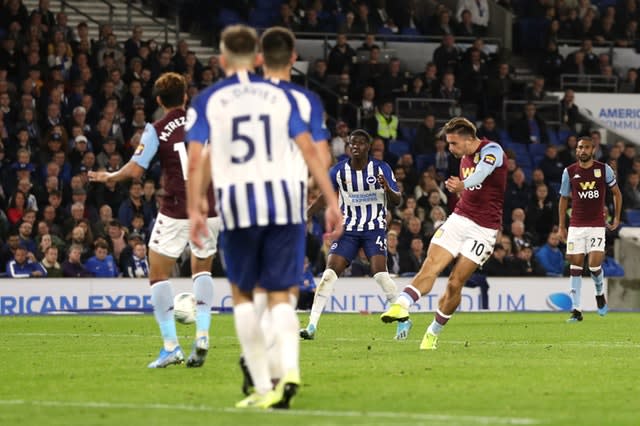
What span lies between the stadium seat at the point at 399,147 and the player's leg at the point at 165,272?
60.1 feet

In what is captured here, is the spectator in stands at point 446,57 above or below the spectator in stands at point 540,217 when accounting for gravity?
above

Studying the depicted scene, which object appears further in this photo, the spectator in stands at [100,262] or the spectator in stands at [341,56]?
the spectator in stands at [341,56]

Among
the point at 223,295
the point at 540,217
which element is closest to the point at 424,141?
the point at 540,217

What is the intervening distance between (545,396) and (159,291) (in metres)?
4.09

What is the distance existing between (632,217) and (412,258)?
23.1 feet

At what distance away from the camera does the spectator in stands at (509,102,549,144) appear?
108 feet

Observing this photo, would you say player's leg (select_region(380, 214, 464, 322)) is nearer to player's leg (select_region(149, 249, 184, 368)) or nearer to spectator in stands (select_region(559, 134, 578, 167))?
player's leg (select_region(149, 249, 184, 368))

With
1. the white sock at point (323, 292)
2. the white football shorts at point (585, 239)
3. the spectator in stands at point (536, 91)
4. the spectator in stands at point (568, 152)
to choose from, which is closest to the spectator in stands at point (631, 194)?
the spectator in stands at point (568, 152)

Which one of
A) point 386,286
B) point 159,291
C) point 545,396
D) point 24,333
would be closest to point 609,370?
point 545,396

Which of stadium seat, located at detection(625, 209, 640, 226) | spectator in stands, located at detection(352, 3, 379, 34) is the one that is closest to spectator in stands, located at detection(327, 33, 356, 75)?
spectator in stands, located at detection(352, 3, 379, 34)

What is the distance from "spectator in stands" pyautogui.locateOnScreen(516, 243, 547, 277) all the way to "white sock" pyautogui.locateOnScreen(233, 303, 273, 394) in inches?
758

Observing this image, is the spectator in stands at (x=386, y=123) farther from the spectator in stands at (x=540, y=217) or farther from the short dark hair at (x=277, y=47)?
the short dark hair at (x=277, y=47)

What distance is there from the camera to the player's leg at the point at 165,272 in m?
12.8

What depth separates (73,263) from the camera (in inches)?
983
